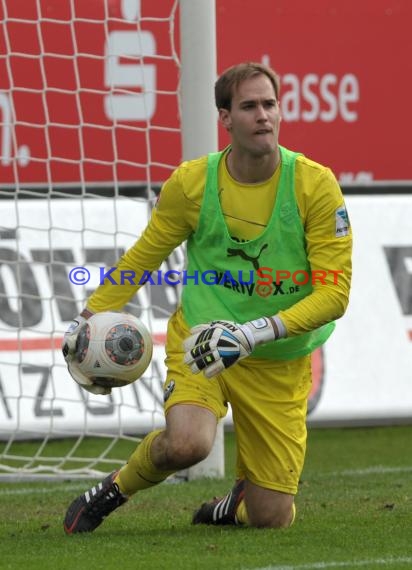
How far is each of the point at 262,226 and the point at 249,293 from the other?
0.92ft

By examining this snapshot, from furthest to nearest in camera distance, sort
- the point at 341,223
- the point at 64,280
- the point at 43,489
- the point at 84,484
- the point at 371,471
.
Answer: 1. the point at 64,280
2. the point at 371,471
3. the point at 84,484
4. the point at 43,489
5. the point at 341,223

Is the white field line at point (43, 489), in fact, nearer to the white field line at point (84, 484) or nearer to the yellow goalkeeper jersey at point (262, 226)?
the white field line at point (84, 484)

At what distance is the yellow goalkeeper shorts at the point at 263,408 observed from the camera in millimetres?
5855

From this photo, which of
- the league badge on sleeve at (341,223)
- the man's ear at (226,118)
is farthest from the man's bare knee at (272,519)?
the man's ear at (226,118)

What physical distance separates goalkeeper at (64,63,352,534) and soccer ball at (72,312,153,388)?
0.07m

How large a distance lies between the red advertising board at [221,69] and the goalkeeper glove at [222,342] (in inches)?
200

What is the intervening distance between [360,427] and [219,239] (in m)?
4.41

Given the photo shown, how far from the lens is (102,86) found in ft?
36.0

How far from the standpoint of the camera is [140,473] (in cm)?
563

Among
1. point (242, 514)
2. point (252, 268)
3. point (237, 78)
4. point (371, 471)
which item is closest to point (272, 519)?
point (242, 514)

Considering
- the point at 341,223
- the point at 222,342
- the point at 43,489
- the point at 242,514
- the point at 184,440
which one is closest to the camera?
the point at 222,342

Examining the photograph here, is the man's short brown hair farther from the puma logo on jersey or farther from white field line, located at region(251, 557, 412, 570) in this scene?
white field line, located at region(251, 557, 412, 570)

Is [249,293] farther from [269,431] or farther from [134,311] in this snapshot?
[134,311]

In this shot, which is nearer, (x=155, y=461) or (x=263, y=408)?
(x=155, y=461)
